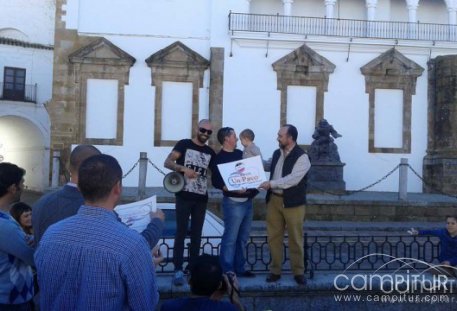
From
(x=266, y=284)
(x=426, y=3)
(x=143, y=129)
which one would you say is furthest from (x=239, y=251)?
(x=426, y=3)

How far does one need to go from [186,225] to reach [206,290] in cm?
279

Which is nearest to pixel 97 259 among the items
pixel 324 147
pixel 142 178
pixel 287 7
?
pixel 142 178

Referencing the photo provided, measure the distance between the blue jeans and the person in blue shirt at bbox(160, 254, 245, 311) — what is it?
263 cm

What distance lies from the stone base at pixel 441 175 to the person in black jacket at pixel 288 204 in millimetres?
13886

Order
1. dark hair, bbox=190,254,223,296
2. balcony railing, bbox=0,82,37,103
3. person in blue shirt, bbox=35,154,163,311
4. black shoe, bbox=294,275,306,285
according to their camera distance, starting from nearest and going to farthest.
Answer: person in blue shirt, bbox=35,154,163,311 < dark hair, bbox=190,254,223,296 < black shoe, bbox=294,275,306,285 < balcony railing, bbox=0,82,37,103

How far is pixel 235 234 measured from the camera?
6.00 meters

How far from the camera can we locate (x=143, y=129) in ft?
62.3

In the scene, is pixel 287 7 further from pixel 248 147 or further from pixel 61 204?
pixel 61 204

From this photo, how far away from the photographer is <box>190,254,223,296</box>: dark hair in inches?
122

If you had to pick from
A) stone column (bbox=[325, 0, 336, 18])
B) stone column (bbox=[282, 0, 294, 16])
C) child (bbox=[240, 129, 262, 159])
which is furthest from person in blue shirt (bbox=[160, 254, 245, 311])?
stone column (bbox=[325, 0, 336, 18])

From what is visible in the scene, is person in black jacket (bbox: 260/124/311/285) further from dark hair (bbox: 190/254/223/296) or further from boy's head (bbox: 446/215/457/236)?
Answer: dark hair (bbox: 190/254/223/296)

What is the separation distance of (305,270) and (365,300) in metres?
0.74

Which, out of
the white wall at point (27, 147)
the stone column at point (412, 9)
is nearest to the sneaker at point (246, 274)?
the stone column at point (412, 9)

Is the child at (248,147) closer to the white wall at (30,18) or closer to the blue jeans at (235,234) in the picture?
the blue jeans at (235,234)
